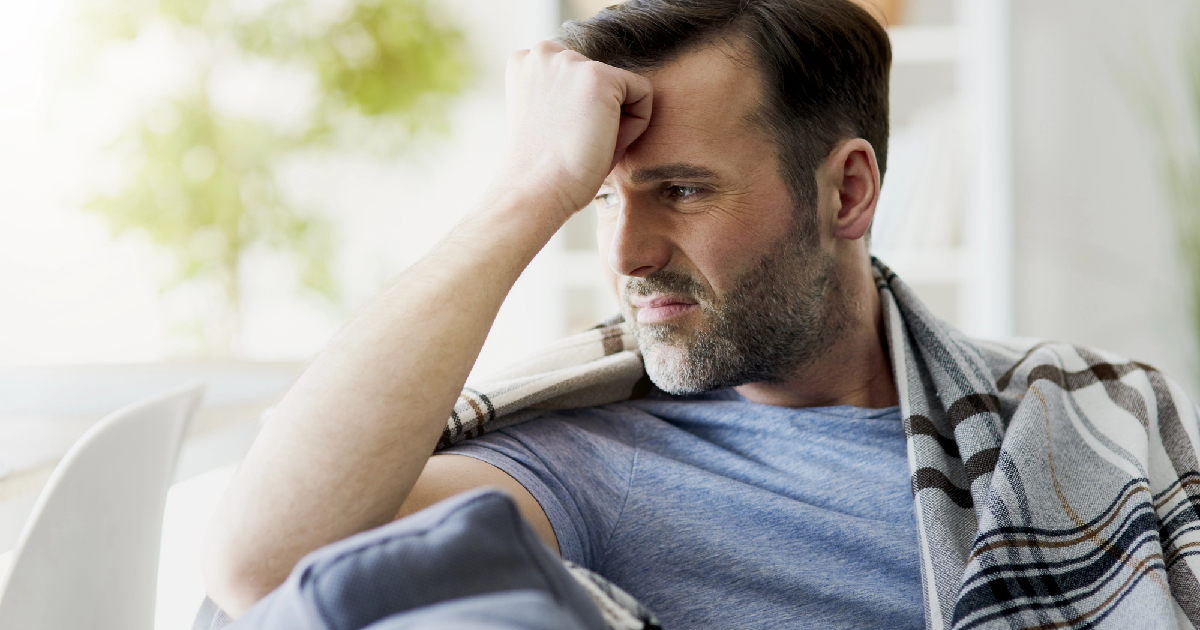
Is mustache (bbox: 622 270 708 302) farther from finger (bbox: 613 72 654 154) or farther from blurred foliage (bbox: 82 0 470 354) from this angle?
blurred foliage (bbox: 82 0 470 354)

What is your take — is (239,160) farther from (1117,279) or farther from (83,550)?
(1117,279)

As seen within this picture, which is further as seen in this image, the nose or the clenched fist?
the nose

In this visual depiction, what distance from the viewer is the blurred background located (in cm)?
222

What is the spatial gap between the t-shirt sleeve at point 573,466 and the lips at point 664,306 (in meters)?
0.15

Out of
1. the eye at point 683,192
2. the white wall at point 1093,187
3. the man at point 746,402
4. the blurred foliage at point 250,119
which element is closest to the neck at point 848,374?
the man at point 746,402

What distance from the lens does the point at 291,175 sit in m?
A: 2.77

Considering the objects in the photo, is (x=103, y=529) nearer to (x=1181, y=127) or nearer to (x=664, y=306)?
(x=664, y=306)

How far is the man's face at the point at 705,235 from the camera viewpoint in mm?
1088

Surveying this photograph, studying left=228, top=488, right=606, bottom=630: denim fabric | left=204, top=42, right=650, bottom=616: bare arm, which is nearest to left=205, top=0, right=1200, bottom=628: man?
left=204, top=42, right=650, bottom=616: bare arm

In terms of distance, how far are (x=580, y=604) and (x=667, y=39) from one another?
0.77 metres

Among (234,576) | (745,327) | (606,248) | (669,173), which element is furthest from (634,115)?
(234,576)

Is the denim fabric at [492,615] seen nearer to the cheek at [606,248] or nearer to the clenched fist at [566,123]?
the clenched fist at [566,123]

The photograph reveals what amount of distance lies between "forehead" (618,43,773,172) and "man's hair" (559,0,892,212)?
2 centimetres

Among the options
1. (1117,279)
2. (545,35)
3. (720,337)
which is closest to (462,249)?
(720,337)
